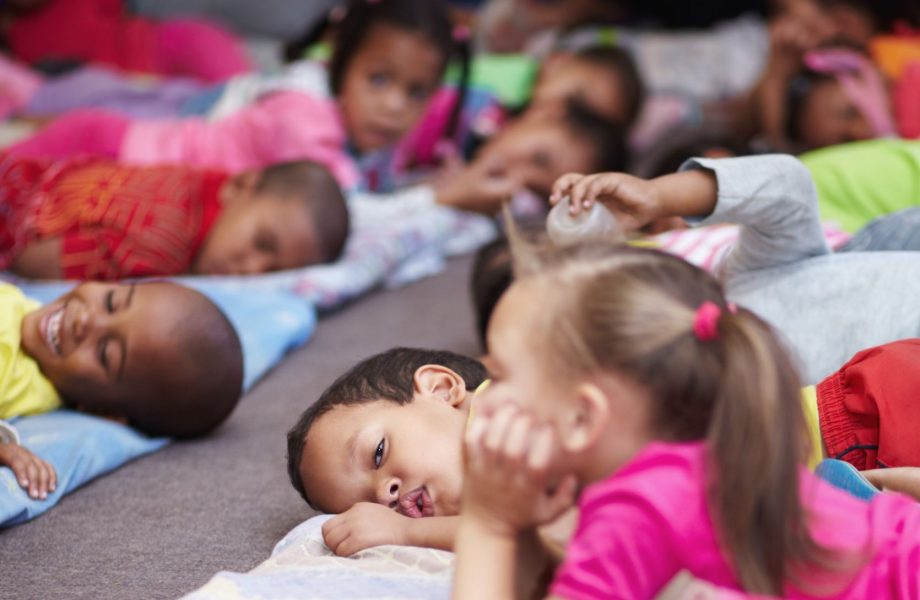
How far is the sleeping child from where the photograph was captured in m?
0.90

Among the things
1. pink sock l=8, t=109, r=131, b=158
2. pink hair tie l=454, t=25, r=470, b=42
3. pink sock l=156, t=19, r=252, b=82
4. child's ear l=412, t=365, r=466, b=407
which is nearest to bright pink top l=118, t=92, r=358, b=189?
pink sock l=8, t=109, r=131, b=158

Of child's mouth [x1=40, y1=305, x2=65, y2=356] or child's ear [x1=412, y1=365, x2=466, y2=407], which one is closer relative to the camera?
child's ear [x1=412, y1=365, x2=466, y2=407]

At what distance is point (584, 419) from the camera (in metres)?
0.66

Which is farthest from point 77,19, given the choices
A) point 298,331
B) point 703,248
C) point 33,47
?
point 703,248

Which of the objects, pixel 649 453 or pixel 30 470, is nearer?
pixel 649 453

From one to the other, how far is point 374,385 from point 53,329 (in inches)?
21.1

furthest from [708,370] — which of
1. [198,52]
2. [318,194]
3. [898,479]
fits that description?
[198,52]

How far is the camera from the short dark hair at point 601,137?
235 centimetres

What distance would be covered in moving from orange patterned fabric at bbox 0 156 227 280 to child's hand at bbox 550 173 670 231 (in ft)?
3.43

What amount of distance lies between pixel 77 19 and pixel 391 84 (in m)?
1.16

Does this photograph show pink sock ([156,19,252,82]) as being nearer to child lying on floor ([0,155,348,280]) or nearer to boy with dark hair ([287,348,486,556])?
child lying on floor ([0,155,348,280])

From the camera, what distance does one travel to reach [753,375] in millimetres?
622

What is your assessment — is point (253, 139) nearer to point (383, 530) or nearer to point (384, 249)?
point (384, 249)

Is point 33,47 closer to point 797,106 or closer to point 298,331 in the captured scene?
point 298,331
